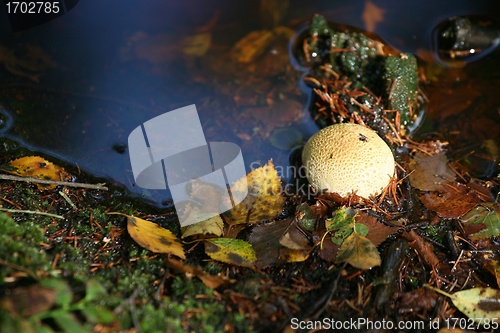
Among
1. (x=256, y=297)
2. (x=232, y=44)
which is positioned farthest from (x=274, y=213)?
(x=232, y=44)

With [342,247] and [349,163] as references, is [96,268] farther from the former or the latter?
[349,163]

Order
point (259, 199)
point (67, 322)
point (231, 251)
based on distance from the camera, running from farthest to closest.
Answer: point (259, 199)
point (231, 251)
point (67, 322)

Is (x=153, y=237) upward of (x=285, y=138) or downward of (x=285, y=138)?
upward

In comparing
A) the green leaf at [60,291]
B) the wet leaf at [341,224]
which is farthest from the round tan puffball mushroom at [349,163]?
the green leaf at [60,291]

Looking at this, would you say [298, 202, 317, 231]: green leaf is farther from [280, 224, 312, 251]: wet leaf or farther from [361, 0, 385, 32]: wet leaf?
[361, 0, 385, 32]: wet leaf

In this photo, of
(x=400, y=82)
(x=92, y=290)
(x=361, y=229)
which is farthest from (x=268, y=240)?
(x=400, y=82)

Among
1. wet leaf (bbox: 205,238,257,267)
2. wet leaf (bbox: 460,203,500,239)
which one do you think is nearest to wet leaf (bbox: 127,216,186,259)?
wet leaf (bbox: 205,238,257,267)

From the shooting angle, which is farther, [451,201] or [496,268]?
[451,201]
